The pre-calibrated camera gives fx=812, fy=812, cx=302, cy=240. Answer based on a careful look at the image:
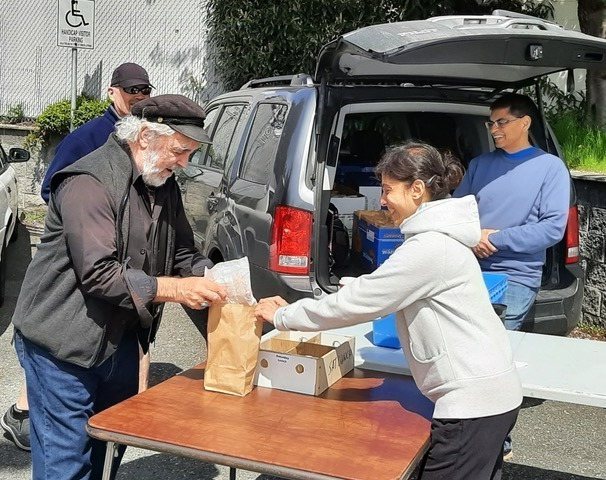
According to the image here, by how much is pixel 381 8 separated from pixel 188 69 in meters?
3.42

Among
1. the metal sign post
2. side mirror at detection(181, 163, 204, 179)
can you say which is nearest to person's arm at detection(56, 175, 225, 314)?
side mirror at detection(181, 163, 204, 179)

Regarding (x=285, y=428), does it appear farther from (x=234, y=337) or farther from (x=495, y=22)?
(x=495, y=22)

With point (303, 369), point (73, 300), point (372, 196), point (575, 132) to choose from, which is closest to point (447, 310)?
point (303, 369)

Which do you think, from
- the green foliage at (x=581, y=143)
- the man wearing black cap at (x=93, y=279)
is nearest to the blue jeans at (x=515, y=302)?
the man wearing black cap at (x=93, y=279)

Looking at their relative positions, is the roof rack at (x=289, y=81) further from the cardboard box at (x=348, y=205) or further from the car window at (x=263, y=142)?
the cardboard box at (x=348, y=205)

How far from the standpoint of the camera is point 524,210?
406cm

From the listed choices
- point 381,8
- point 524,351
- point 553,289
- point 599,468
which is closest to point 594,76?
point 381,8

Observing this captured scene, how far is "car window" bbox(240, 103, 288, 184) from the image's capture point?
4.72m

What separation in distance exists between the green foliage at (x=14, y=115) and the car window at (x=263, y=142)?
9061mm

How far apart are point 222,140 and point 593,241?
9.79 ft

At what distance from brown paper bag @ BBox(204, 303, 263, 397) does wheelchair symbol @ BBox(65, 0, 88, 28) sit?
324 inches

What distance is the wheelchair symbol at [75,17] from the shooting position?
9.98 m

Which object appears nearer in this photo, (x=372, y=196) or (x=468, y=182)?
(x=468, y=182)

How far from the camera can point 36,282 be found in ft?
9.16
